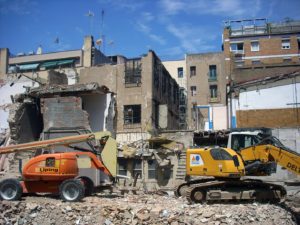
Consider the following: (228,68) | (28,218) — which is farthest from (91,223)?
(228,68)

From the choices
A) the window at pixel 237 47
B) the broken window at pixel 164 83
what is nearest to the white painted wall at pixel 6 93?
the broken window at pixel 164 83

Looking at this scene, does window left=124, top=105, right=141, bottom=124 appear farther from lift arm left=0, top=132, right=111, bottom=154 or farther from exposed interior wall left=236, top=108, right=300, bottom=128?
lift arm left=0, top=132, right=111, bottom=154

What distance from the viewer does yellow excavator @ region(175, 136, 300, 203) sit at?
49.3ft

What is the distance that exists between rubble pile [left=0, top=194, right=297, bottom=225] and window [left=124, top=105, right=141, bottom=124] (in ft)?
63.0

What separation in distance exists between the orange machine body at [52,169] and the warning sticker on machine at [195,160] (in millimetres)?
3816

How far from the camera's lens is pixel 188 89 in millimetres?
57500

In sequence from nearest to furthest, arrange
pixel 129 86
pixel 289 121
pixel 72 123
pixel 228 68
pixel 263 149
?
pixel 263 149 → pixel 72 123 → pixel 289 121 → pixel 129 86 → pixel 228 68

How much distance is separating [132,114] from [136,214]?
68.2 feet

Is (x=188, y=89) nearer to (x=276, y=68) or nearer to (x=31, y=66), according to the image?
(x=276, y=68)

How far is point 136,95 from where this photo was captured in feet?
111

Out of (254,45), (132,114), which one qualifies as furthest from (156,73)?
(254,45)

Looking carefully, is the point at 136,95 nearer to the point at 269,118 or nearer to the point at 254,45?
the point at 269,118

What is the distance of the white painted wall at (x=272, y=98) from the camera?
3209 cm

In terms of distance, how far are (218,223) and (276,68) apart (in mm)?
35673
